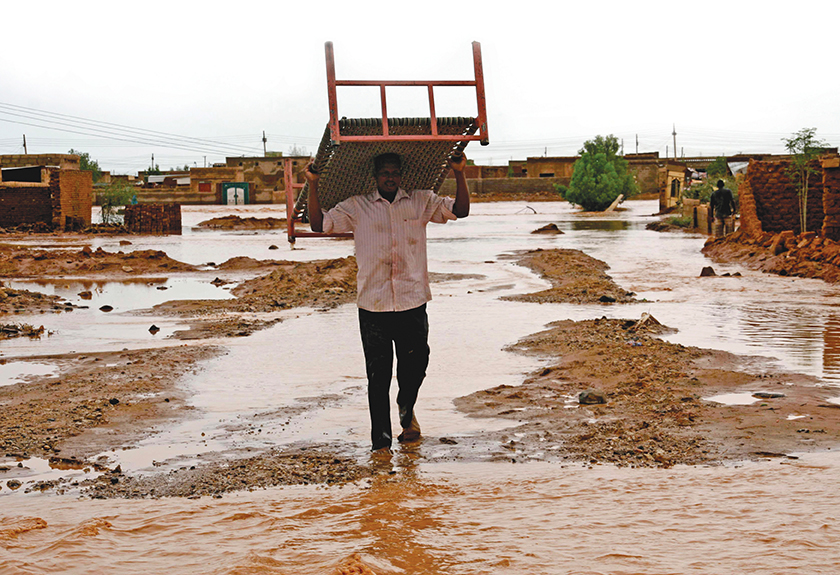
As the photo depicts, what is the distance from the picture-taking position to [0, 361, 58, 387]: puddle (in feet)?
24.2

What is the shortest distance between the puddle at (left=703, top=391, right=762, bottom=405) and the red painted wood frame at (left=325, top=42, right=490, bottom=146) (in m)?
2.41

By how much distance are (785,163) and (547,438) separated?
17.6 metres

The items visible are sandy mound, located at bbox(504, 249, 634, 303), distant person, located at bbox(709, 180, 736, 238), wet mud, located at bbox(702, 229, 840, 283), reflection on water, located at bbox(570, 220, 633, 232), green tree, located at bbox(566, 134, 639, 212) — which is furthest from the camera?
green tree, located at bbox(566, 134, 639, 212)

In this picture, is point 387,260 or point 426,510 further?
point 387,260

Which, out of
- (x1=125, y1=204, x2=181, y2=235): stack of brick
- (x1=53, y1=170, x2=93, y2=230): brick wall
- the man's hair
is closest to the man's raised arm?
the man's hair

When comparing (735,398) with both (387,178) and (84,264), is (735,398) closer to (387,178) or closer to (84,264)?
(387,178)

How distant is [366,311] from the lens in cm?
495

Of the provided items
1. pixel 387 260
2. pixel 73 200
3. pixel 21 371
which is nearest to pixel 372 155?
pixel 387 260

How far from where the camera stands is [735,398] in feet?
19.4

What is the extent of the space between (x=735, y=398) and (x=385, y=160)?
112 inches

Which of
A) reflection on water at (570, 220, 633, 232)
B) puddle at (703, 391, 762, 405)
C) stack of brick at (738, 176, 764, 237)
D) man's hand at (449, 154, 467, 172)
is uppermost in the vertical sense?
man's hand at (449, 154, 467, 172)

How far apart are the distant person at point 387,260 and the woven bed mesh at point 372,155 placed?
3.8 inches

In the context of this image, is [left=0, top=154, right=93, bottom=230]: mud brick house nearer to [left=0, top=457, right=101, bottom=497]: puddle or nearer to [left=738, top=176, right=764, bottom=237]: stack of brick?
[left=738, top=176, right=764, bottom=237]: stack of brick

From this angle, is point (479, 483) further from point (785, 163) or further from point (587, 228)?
point (587, 228)
